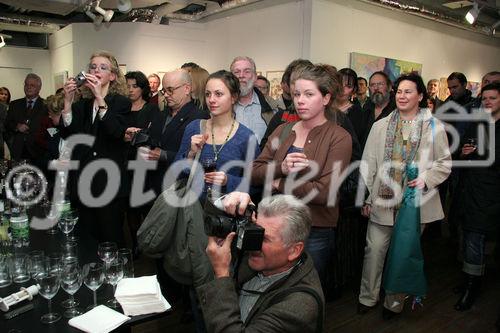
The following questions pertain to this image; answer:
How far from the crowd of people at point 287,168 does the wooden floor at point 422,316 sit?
100 mm

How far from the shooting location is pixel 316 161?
84.2 inches

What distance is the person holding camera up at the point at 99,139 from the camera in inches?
108

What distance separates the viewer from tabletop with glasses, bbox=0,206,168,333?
146 cm

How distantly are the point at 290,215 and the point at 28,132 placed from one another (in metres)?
4.40

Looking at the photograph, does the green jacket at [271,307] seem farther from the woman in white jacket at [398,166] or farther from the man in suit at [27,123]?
the man in suit at [27,123]

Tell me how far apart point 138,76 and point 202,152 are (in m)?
1.94

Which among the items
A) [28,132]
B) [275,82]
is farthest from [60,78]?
[275,82]

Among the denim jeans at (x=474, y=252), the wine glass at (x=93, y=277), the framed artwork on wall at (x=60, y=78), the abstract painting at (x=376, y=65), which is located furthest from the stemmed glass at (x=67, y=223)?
the framed artwork on wall at (x=60, y=78)

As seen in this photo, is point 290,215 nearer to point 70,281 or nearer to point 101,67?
point 70,281

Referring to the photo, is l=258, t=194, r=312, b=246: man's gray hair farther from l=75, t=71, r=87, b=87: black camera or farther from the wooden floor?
l=75, t=71, r=87, b=87: black camera

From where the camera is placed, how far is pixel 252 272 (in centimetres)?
157

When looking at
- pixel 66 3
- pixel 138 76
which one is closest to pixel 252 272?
pixel 138 76

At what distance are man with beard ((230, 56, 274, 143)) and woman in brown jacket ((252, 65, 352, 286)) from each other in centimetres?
86

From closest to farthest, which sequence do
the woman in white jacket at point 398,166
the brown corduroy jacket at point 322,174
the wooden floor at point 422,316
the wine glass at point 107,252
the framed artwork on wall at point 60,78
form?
the wine glass at point 107,252 < the brown corduroy jacket at point 322,174 < the woman in white jacket at point 398,166 < the wooden floor at point 422,316 < the framed artwork on wall at point 60,78
